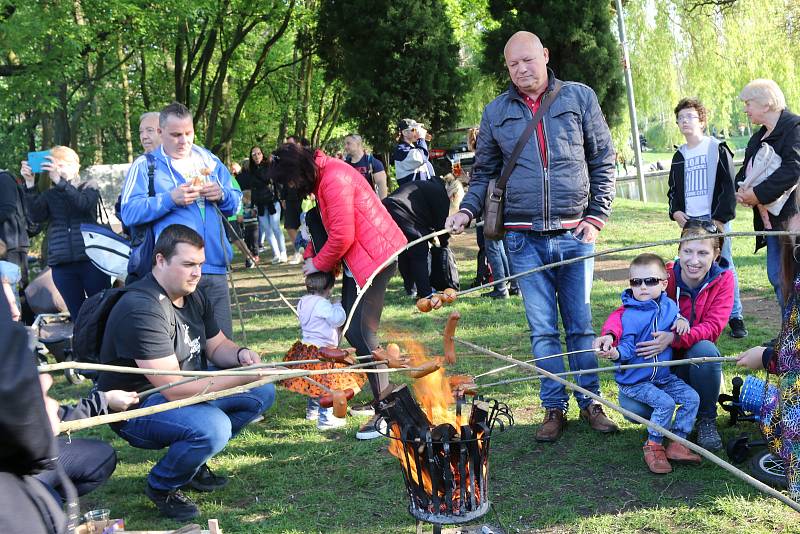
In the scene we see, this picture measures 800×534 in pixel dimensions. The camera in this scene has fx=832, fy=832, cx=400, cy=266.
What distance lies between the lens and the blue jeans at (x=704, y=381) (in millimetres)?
4621

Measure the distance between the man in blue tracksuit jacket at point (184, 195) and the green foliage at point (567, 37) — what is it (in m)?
10.7

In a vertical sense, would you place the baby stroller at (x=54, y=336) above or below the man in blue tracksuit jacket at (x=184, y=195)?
below

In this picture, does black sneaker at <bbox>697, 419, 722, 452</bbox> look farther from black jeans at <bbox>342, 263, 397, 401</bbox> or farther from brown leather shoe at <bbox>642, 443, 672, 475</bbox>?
black jeans at <bbox>342, 263, 397, 401</bbox>

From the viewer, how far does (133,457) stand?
5.34 meters

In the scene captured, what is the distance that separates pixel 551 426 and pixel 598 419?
29cm

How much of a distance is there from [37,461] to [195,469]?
2415mm

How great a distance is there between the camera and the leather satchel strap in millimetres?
4711

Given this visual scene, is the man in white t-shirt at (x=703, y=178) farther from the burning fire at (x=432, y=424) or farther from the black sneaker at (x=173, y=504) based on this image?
the black sneaker at (x=173, y=504)

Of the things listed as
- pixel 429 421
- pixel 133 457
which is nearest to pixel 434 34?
pixel 133 457

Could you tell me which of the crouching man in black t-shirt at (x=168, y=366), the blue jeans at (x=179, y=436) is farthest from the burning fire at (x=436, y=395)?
the blue jeans at (x=179, y=436)

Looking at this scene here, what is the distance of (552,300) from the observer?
4953 millimetres

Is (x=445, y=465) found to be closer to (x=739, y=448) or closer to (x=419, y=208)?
(x=739, y=448)

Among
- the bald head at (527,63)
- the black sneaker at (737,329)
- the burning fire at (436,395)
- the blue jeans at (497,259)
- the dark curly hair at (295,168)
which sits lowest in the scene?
the black sneaker at (737,329)

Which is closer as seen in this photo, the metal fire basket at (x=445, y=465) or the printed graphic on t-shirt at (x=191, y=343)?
the metal fire basket at (x=445, y=465)
